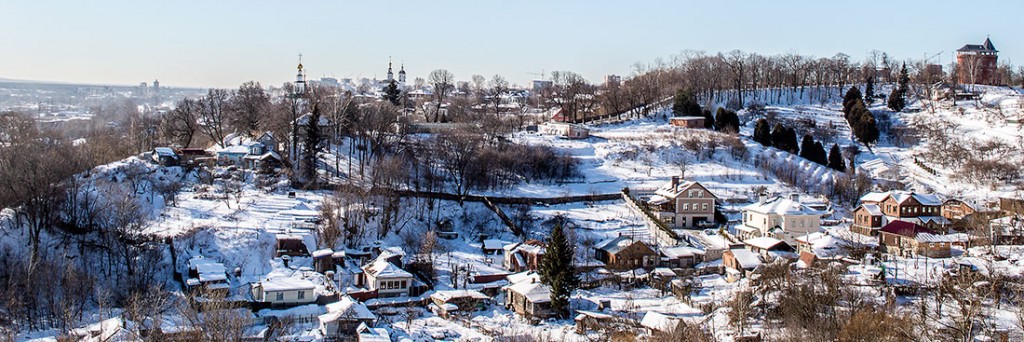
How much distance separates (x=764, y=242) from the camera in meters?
31.1

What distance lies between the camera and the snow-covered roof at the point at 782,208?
110ft

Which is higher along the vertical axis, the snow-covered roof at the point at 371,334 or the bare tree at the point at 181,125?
the bare tree at the point at 181,125

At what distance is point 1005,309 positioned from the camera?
22.5m

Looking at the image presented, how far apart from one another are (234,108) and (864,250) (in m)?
32.6

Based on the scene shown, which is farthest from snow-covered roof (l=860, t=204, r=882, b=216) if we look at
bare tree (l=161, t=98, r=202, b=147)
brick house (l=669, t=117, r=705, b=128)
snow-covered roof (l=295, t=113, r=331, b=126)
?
bare tree (l=161, t=98, r=202, b=147)

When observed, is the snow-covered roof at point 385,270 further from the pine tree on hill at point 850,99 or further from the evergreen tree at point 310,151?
the pine tree on hill at point 850,99

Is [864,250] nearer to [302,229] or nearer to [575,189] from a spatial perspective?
[575,189]

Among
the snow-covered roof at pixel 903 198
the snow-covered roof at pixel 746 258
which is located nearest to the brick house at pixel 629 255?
the snow-covered roof at pixel 746 258

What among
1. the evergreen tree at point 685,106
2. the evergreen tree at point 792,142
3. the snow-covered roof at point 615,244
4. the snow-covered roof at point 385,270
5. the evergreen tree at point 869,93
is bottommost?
the snow-covered roof at point 385,270

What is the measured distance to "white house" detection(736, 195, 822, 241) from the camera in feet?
110

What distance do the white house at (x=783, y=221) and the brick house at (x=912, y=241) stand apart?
102 inches

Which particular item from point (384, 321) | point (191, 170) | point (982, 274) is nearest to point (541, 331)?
point (384, 321)

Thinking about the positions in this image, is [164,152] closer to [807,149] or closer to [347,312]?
[347,312]

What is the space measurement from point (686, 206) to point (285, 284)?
17436mm
